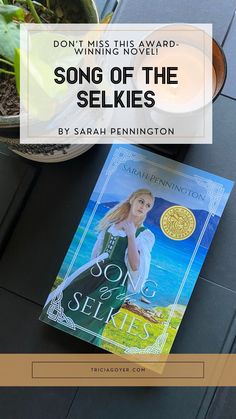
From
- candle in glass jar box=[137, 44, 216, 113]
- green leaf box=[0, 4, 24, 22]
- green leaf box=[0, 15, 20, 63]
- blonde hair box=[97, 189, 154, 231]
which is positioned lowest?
blonde hair box=[97, 189, 154, 231]

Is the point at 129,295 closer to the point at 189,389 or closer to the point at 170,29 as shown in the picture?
the point at 189,389

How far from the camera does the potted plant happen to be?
1.58ft

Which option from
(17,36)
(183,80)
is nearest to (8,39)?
(17,36)

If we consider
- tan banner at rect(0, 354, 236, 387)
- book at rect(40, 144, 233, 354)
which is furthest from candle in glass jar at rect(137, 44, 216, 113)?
tan banner at rect(0, 354, 236, 387)

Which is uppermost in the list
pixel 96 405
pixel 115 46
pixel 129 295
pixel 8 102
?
pixel 115 46

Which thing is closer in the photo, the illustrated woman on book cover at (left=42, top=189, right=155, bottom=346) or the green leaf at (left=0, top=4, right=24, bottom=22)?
the green leaf at (left=0, top=4, right=24, bottom=22)

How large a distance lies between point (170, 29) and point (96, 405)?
455 mm

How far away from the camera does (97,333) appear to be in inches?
24.7

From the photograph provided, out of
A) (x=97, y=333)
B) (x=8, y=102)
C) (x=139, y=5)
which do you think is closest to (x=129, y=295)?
(x=97, y=333)

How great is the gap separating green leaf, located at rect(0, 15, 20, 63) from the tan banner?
36 cm

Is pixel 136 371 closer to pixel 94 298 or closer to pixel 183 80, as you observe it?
pixel 94 298

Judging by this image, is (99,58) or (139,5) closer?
(99,58)

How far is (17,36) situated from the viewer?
483 millimetres

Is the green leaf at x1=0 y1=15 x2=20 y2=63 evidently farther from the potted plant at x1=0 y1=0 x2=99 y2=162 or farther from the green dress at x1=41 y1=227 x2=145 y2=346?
the green dress at x1=41 y1=227 x2=145 y2=346
